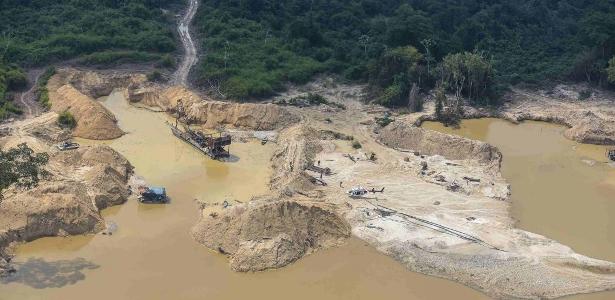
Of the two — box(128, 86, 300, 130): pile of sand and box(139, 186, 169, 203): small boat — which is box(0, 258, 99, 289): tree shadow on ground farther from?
box(128, 86, 300, 130): pile of sand

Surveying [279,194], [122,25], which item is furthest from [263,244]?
[122,25]

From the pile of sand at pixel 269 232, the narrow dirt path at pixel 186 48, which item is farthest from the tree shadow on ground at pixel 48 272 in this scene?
the narrow dirt path at pixel 186 48

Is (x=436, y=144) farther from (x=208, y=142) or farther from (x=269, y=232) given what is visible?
(x=269, y=232)

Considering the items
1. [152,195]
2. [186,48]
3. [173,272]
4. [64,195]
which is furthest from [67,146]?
[186,48]

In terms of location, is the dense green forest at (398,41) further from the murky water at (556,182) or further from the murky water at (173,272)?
the murky water at (173,272)

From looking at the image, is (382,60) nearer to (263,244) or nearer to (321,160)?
(321,160)
